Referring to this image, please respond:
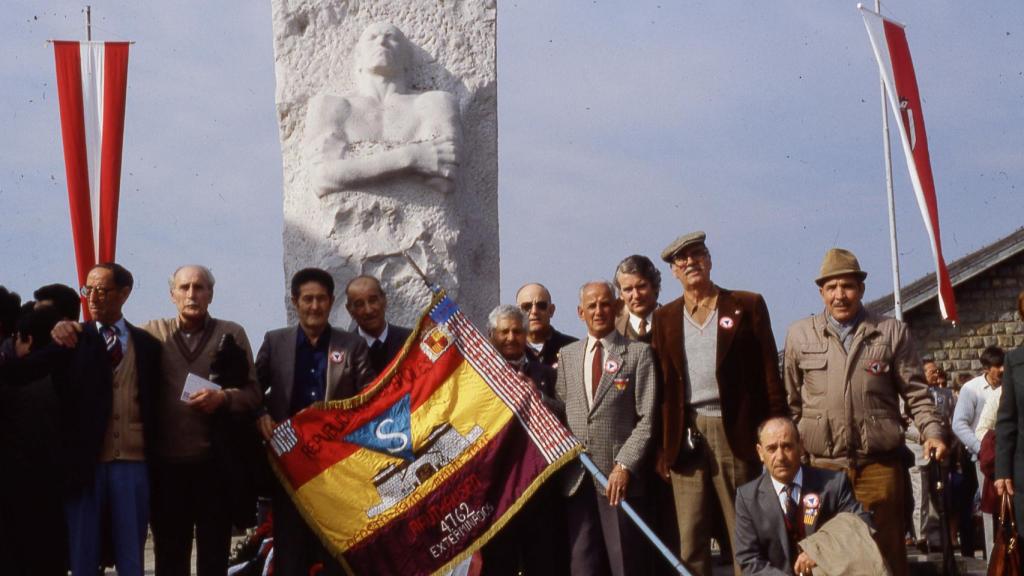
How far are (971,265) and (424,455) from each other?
1044 centimetres

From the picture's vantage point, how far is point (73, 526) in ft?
17.8

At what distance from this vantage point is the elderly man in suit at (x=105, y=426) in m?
5.38

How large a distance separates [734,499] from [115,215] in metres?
4.25

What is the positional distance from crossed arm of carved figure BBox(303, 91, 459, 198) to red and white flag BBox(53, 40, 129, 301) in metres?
1.53

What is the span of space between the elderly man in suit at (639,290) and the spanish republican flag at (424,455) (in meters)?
0.66

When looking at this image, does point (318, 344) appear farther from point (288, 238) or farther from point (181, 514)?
point (288, 238)

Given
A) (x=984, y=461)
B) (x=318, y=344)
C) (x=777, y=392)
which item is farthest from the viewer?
(x=984, y=461)

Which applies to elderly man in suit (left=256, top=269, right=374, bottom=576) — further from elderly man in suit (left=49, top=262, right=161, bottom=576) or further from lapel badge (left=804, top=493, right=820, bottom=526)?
lapel badge (left=804, top=493, right=820, bottom=526)

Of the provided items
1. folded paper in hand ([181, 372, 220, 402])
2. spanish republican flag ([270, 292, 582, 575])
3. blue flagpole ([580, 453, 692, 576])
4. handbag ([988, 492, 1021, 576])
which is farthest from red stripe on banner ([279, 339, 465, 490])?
handbag ([988, 492, 1021, 576])

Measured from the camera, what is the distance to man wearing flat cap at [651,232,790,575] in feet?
17.8

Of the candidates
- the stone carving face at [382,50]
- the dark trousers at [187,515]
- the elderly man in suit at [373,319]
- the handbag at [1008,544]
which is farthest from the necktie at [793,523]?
the stone carving face at [382,50]

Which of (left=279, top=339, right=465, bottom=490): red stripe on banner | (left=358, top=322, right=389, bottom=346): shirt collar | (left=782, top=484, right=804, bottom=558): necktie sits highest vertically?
(left=358, top=322, right=389, bottom=346): shirt collar

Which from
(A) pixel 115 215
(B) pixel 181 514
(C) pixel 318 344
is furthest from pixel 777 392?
(A) pixel 115 215

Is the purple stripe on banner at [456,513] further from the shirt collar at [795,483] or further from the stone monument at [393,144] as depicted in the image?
the stone monument at [393,144]
